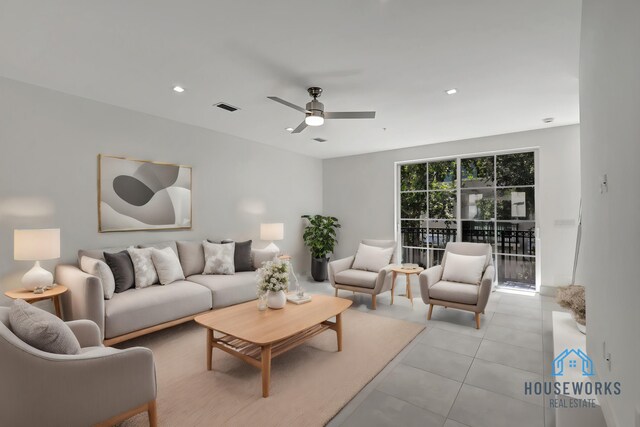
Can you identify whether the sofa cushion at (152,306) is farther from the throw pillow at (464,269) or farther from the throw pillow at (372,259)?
the throw pillow at (464,269)

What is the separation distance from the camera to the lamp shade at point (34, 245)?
2859mm

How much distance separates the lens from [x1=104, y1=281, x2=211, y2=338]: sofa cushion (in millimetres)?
3004

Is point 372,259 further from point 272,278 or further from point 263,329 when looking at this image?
point 263,329

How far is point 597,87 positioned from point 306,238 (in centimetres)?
526

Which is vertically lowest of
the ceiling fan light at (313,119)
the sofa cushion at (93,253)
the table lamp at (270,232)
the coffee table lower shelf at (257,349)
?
the coffee table lower shelf at (257,349)

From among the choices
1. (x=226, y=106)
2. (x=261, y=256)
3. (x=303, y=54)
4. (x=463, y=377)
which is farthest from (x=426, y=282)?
(x=226, y=106)

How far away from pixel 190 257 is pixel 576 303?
14.2ft

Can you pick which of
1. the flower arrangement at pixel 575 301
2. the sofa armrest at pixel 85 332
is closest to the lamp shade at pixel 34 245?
the sofa armrest at pixel 85 332

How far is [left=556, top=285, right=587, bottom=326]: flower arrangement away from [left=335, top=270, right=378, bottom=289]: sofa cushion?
2.11 meters

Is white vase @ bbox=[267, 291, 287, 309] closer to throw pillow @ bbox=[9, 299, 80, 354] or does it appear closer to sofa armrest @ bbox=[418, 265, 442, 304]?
throw pillow @ bbox=[9, 299, 80, 354]

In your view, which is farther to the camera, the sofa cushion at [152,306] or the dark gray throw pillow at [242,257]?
the dark gray throw pillow at [242,257]

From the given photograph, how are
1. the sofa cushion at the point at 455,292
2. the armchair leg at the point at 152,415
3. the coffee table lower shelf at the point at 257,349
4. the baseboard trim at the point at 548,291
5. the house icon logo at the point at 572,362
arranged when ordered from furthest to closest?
1. the baseboard trim at the point at 548,291
2. the sofa cushion at the point at 455,292
3. the coffee table lower shelf at the point at 257,349
4. the house icon logo at the point at 572,362
5. the armchair leg at the point at 152,415

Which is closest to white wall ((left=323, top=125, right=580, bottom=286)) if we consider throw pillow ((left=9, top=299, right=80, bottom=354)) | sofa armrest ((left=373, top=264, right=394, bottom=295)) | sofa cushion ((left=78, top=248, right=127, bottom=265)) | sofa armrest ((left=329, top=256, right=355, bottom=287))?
sofa armrest ((left=329, top=256, right=355, bottom=287))

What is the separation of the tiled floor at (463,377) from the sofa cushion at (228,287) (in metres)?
1.86
